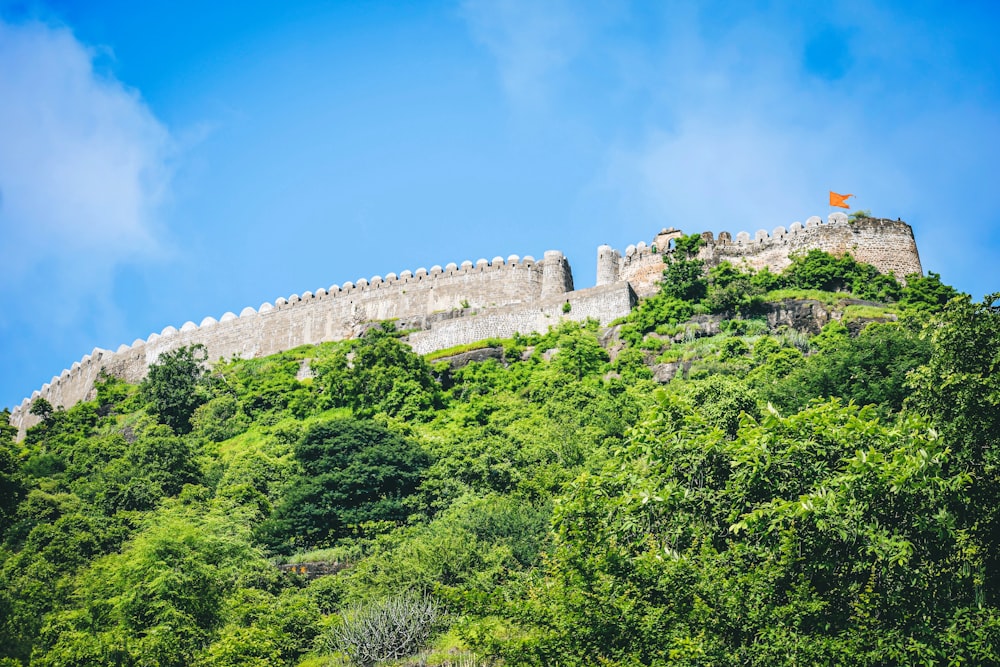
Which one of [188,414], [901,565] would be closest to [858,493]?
[901,565]

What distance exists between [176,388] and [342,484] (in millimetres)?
23411

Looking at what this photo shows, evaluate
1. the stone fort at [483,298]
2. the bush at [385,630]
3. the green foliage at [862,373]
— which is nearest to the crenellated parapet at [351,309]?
the stone fort at [483,298]

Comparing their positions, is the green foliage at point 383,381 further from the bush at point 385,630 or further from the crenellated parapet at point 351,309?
the bush at point 385,630

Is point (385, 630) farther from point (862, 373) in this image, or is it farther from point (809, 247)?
point (809, 247)

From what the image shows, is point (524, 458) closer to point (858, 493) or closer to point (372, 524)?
point (372, 524)

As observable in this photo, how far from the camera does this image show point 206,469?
42.6 meters

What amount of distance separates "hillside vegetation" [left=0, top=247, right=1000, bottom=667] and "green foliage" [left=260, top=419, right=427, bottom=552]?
9 centimetres

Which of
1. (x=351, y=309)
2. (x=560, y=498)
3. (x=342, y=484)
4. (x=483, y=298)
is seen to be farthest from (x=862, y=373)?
(x=351, y=309)

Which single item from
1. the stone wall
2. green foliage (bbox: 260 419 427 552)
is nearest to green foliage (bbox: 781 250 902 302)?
the stone wall

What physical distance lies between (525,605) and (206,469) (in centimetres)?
2818

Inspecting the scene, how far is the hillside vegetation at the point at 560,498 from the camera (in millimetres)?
15172

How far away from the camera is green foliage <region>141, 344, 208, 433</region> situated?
2143 inches

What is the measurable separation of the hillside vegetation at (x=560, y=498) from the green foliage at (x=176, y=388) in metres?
0.20

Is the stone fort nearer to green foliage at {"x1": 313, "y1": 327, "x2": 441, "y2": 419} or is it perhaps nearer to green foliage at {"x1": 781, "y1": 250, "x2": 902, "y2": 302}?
green foliage at {"x1": 781, "y1": 250, "x2": 902, "y2": 302}
